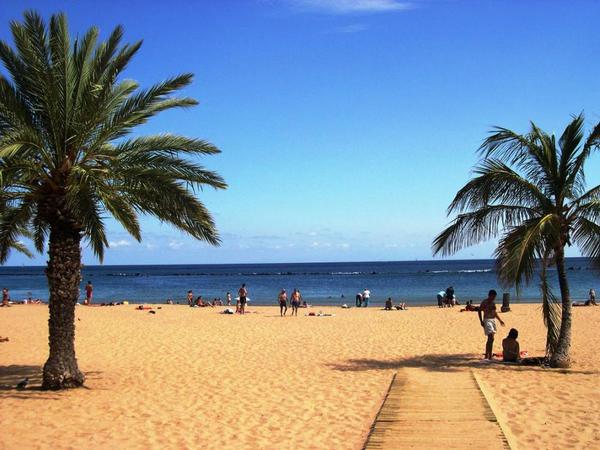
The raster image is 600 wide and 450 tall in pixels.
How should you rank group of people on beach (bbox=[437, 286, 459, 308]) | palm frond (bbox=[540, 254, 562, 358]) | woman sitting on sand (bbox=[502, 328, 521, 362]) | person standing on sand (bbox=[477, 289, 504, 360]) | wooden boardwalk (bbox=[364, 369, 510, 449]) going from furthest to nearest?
group of people on beach (bbox=[437, 286, 459, 308]) → person standing on sand (bbox=[477, 289, 504, 360]) → woman sitting on sand (bbox=[502, 328, 521, 362]) → palm frond (bbox=[540, 254, 562, 358]) → wooden boardwalk (bbox=[364, 369, 510, 449])

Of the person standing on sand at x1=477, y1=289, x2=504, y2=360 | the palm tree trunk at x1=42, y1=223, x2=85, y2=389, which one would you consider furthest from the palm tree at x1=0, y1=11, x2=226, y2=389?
the person standing on sand at x1=477, y1=289, x2=504, y2=360

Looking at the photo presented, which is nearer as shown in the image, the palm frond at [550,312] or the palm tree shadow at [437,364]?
the palm frond at [550,312]

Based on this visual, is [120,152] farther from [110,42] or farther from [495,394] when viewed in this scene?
[495,394]

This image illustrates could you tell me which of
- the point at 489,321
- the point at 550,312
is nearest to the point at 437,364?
the point at 489,321

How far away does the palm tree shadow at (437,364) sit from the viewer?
11.3 metres

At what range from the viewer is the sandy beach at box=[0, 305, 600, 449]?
7.12 m

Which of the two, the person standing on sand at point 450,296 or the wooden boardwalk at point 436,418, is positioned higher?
the person standing on sand at point 450,296

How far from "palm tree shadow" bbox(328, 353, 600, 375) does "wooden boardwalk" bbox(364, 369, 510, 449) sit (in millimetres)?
1943

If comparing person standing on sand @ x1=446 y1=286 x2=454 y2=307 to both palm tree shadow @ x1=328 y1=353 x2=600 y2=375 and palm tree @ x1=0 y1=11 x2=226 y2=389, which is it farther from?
palm tree @ x1=0 y1=11 x2=226 y2=389

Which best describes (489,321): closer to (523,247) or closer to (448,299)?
(523,247)

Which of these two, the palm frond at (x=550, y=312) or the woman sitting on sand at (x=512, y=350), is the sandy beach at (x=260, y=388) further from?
the palm frond at (x=550, y=312)

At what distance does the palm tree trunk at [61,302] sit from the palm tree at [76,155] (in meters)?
0.02

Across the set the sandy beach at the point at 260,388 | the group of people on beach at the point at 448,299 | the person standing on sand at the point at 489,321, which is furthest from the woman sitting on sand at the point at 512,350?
the group of people on beach at the point at 448,299

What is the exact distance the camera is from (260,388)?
1002 cm
